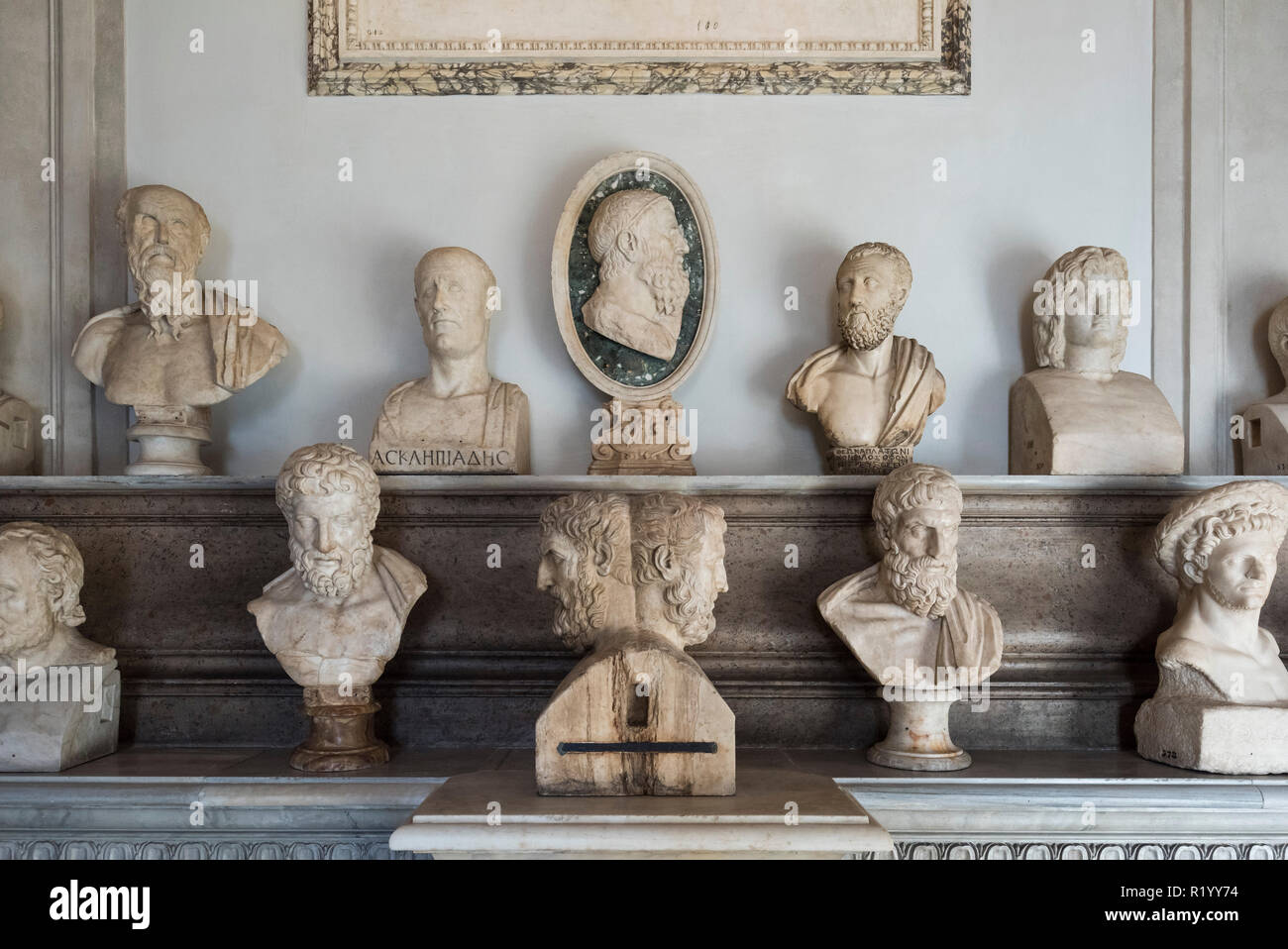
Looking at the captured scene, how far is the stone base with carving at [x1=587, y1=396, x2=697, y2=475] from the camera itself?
3.95 metres

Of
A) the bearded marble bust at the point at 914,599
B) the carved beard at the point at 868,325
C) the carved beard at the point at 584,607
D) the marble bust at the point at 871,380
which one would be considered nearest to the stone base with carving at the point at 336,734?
the carved beard at the point at 584,607

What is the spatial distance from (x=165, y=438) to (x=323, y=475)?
1260 millimetres

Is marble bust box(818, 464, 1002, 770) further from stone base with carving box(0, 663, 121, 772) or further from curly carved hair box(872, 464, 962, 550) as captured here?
stone base with carving box(0, 663, 121, 772)

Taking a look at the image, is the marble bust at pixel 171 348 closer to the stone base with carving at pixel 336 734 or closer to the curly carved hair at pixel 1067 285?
the stone base with carving at pixel 336 734

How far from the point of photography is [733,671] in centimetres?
360

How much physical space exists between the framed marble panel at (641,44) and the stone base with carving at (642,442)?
132cm

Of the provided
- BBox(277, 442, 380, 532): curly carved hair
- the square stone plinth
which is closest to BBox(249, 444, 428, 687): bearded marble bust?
BBox(277, 442, 380, 532): curly carved hair

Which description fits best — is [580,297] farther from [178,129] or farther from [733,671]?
[178,129]

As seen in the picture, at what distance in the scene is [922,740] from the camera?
3264mm

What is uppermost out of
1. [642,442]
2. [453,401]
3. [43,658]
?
[453,401]

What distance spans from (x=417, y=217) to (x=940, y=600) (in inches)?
99.8

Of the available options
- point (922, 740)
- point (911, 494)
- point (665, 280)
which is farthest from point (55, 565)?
point (922, 740)

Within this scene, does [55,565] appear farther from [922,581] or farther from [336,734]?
[922,581]

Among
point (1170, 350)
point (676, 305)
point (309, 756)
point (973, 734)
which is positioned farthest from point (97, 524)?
point (1170, 350)
